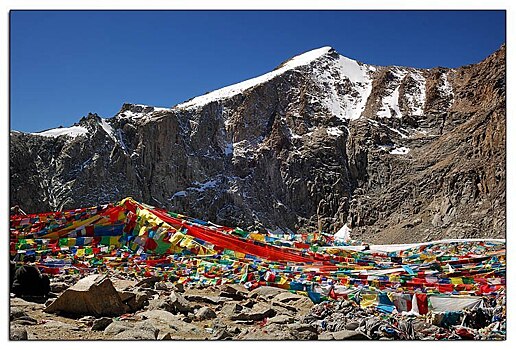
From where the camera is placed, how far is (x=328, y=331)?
20.0 ft

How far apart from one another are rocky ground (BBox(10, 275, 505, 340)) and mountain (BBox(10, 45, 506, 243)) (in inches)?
1341

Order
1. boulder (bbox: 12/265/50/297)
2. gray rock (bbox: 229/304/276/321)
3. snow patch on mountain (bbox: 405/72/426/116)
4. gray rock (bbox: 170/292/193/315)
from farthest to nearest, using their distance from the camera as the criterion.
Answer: snow patch on mountain (bbox: 405/72/426/116) < boulder (bbox: 12/265/50/297) < gray rock (bbox: 170/292/193/315) < gray rock (bbox: 229/304/276/321)

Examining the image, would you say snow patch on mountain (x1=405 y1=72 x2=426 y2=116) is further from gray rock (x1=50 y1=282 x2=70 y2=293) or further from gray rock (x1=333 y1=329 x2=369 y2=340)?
gray rock (x1=333 y1=329 x2=369 y2=340)

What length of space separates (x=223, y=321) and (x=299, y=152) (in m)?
48.8

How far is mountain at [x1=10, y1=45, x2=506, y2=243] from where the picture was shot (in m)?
45.1

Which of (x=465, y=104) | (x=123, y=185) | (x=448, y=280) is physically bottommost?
(x=448, y=280)

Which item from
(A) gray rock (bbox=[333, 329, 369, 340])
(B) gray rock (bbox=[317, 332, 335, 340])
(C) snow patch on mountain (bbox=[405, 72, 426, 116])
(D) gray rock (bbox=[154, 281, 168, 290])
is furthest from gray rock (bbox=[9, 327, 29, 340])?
(C) snow patch on mountain (bbox=[405, 72, 426, 116])

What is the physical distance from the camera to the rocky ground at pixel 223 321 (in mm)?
5723

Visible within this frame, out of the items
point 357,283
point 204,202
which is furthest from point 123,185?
point 357,283

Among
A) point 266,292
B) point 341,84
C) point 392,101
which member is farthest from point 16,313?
point 341,84

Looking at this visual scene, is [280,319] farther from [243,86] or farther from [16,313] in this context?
[243,86]
